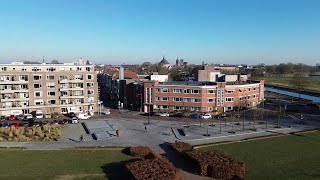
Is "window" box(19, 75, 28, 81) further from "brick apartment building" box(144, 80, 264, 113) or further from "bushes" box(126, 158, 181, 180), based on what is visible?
"bushes" box(126, 158, 181, 180)

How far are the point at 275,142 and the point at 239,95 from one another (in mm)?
31371

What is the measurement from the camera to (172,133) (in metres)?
52.0

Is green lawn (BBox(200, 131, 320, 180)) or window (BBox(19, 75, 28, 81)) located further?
window (BBox(19, 75, 28, 81))

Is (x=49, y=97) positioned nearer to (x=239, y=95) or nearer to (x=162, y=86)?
(x=162, y=86)

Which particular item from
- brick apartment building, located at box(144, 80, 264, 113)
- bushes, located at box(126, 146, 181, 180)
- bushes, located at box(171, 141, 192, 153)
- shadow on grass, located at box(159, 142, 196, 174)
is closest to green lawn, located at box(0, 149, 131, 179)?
bushes, located at box(126, 146, 181, 180)

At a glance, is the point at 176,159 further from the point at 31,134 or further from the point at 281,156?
the point at 31,134

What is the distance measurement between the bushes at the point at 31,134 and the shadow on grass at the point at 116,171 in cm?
1708

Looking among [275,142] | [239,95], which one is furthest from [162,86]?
[275,142]

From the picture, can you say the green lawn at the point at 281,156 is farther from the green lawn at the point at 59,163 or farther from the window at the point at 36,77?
the window at the point at 36,77

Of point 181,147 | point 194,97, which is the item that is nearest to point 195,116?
point 194,97

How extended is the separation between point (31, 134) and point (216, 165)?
3258 centimetres

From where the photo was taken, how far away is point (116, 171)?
3300 cm

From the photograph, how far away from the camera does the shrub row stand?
99.0 ft

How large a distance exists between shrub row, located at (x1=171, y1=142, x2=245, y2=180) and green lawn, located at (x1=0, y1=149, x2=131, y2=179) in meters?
8.61
